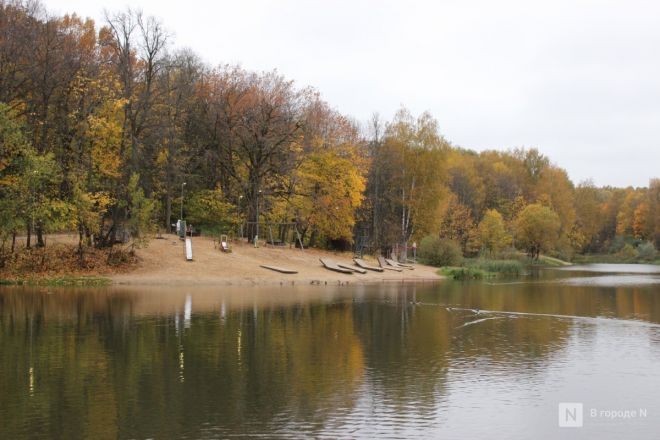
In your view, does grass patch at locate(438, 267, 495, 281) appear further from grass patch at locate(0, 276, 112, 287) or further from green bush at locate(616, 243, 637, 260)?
green bush at locate(616, 243, 637, 260)

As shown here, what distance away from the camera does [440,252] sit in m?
70.5

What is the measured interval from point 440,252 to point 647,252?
213 feet

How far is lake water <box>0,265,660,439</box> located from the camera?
532 inches

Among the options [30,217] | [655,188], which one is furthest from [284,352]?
[655,188]

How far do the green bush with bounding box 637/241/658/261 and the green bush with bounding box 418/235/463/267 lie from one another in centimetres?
6266

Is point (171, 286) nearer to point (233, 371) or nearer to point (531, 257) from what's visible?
point (233, 371)

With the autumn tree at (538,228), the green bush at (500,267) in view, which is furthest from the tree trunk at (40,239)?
the autumn tree at (538,228)

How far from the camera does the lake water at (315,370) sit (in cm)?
1352

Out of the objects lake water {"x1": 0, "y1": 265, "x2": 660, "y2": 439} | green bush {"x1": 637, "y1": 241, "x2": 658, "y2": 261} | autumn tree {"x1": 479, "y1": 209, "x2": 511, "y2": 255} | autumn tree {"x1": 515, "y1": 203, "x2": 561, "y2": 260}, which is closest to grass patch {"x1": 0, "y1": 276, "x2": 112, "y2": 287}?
lake water {"x1": 0, "y1": 265, "x2": 660, "y2": 439}

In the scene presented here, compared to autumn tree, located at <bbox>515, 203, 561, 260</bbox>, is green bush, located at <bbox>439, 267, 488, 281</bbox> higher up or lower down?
lower down

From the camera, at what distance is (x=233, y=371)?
59.1ft

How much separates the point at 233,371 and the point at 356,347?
562 centimetres

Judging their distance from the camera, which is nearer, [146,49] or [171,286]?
[171,286]

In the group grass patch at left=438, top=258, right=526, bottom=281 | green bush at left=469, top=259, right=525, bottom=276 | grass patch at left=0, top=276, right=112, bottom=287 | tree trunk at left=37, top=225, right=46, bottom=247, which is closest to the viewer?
grass patch at left=0, top=276, right=112, bottom=287
